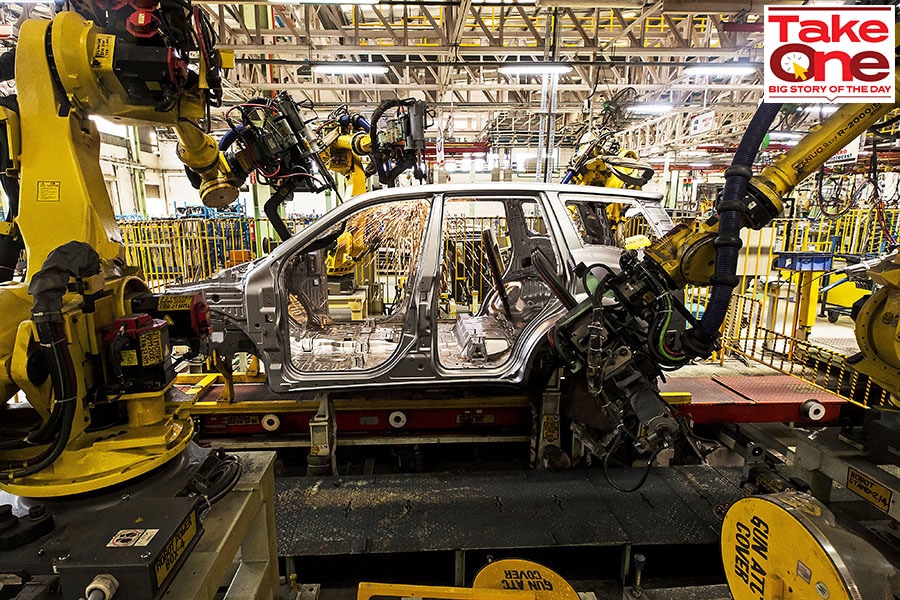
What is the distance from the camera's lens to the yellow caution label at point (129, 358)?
1.51m

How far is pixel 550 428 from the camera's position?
326 centimetres

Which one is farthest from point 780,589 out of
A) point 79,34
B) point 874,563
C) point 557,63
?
point 557,63

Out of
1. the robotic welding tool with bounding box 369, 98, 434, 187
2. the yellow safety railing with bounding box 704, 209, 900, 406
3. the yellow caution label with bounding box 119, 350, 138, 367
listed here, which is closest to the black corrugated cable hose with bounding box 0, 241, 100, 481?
the yellow caution label with bounding box 119, 350, 138, 367

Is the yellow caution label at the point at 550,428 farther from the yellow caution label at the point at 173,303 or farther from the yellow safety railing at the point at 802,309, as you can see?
the yellow caution label at the point at 173,303

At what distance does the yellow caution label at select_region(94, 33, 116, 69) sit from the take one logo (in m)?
2.65

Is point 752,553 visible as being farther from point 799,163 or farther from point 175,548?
point 175,548

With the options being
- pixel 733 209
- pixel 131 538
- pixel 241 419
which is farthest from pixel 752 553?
pixel 241 419

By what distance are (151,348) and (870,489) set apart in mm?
3128

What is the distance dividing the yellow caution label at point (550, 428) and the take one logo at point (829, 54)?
7.24 feet

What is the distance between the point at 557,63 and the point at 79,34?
5.84 metres

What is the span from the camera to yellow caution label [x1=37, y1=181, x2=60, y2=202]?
1.53 m

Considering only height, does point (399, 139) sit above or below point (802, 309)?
above

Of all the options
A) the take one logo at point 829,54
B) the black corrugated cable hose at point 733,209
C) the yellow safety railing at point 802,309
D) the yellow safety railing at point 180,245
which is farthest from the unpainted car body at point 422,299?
the yellow safety railing at point 180,245

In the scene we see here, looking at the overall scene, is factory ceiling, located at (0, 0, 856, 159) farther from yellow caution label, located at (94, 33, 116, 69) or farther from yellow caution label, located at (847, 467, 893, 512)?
yellow caution label, located at (847, 467, 893, 512)
